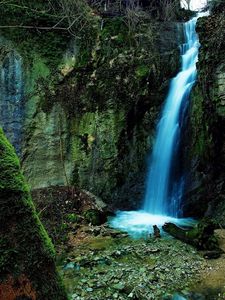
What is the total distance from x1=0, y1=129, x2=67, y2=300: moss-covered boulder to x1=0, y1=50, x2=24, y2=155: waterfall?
8.23 metres

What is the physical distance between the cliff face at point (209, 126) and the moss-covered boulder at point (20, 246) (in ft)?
23.6

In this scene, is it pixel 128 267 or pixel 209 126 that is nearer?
pixel 128 267

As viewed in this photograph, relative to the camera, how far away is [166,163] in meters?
9.97

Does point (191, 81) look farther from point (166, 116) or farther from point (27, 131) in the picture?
point (27, 131)

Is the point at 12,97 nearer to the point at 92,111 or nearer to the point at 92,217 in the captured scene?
the point at 92,111

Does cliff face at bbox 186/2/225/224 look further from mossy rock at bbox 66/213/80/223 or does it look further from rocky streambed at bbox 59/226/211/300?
mossy rock at bbox 66/213/80/223

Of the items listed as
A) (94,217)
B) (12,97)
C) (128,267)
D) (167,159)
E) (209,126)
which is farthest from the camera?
(12,97)

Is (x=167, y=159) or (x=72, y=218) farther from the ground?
(x=167, y=159)

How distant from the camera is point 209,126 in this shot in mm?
9320

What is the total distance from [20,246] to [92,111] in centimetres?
839

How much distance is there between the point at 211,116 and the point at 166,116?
1515 mm

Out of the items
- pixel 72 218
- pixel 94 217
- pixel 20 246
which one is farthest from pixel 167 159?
pixel 20 246

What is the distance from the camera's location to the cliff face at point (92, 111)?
1021 centimetres

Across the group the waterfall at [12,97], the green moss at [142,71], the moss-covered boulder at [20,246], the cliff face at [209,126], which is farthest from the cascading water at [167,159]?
the moss-covered boulder at [20,246]
